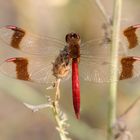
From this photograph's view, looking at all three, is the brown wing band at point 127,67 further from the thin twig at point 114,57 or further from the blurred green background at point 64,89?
the blurred green background at point 64,89

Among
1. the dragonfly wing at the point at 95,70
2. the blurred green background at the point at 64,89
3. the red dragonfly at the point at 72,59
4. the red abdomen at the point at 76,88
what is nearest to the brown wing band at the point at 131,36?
the red dragonfly at the point at 72,59

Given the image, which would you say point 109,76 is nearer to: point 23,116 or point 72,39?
point 72,39

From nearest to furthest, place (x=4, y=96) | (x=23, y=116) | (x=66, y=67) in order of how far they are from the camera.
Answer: (x=66, y=67) → (x=23, y=116) → (x=4, y=96)

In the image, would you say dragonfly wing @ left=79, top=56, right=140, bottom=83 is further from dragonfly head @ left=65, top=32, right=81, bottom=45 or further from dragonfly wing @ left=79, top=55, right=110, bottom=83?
dragonfly head @ left=65, top=32, right=81, bottom=45

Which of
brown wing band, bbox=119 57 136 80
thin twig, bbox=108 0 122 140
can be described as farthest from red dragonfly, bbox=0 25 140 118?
thin twig, bbox=108 0 122 140

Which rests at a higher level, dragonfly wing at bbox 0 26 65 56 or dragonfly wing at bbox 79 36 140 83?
dragonfly wing at bbox 0 26 65 56

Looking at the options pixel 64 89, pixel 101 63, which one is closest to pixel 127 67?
pixel 101 63

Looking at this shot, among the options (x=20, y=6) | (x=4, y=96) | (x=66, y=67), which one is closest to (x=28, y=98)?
(x=66, y=67)
